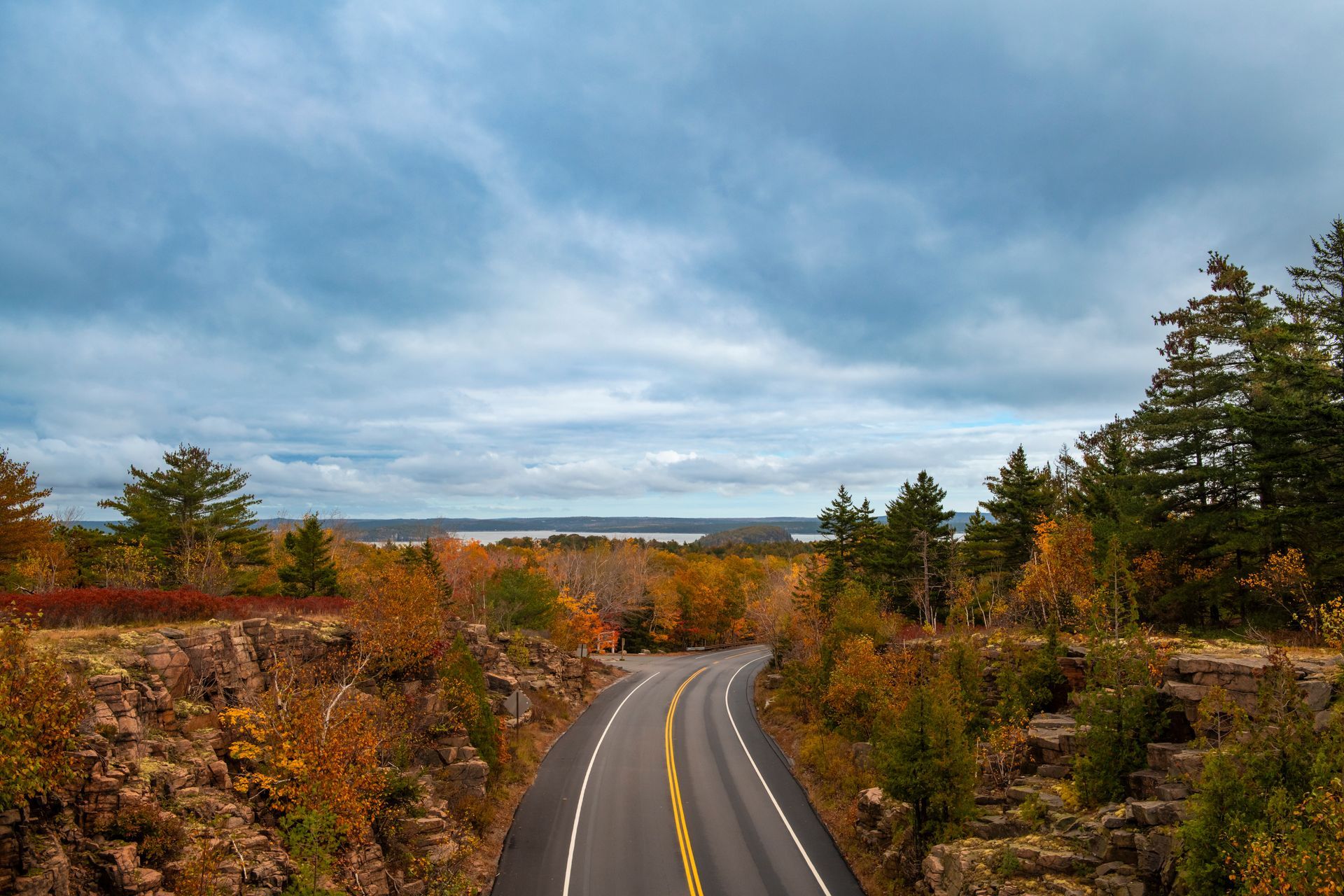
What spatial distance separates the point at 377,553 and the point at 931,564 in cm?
6391

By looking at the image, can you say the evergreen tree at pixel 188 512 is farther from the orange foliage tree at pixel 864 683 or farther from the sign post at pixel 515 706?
the orange foliage tree at pixel 864 683

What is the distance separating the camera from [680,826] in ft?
95.2

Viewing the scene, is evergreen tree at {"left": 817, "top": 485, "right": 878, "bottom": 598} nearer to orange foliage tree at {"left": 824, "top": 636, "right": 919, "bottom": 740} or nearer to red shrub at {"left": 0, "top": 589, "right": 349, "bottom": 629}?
orange foliage tree at {"left": 824, "top": 636, "right": 919, "bottom": 740}

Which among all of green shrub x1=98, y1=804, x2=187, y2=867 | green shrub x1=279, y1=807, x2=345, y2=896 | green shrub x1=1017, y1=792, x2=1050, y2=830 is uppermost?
green shrub x1=98, y1=804, x2=187, y2=867

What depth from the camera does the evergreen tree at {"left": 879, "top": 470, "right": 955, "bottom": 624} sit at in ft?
172

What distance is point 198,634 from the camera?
22156 millimetres

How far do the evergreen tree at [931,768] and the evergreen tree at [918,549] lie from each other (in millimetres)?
29613

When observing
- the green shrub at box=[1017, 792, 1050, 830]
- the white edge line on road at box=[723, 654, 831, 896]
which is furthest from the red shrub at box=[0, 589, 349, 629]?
the green shrub at box=[1017, 792, 1050, 830]

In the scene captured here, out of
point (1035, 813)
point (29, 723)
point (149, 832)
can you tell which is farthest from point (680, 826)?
point (29, 723)

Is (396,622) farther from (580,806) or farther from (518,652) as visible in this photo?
(518,652)

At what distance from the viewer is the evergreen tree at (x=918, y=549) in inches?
2069

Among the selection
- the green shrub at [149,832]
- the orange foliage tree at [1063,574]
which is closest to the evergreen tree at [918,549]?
the orange foliage tree at [1063,574]

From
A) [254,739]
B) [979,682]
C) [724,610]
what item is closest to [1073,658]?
[979,682]

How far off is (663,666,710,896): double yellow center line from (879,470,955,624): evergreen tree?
22179 mm
